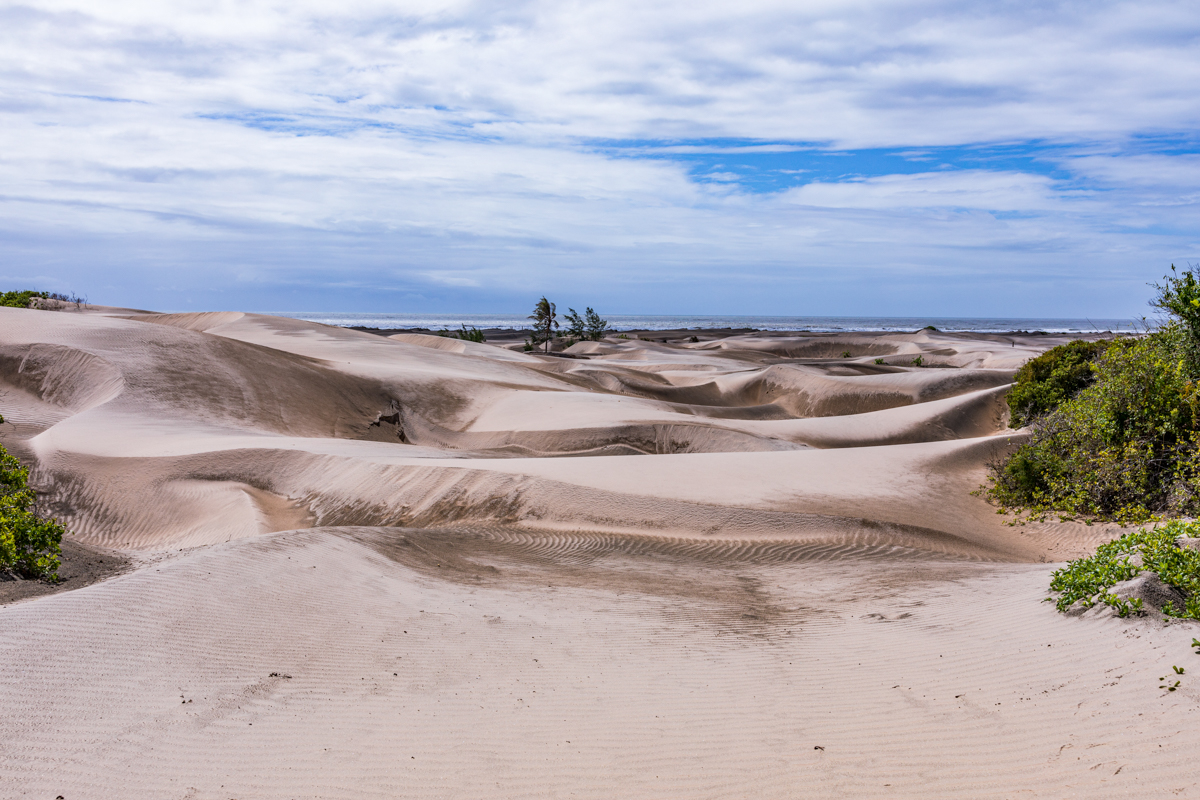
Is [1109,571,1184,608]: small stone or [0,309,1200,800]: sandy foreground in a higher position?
Result: [1109,571,1184,608]: small stone

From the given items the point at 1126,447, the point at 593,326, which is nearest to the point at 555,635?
the point at 1126,447

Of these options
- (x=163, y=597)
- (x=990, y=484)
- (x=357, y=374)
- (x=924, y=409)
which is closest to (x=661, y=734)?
(x=163, y=597)

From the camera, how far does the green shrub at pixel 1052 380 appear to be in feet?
60.7

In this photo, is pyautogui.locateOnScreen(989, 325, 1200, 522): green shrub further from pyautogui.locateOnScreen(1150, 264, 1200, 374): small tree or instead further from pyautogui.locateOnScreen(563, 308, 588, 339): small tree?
pyautogui.locateOnScreen(563, 308, 588, 339): small tree

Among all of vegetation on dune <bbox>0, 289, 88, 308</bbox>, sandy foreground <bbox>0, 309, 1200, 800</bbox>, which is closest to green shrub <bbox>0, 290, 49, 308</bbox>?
vegetation on dune <bbox>0, 289, 88, 308</bbox>

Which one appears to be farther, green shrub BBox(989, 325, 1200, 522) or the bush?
green shrub BBox(989, 325, 1200, 522)

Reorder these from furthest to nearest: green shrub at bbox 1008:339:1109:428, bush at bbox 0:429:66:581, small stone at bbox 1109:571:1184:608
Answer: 1. green shrub at bbox 1008:339:1109:428
2. bush at bbox 0:429:66:581
3. small stone at bbox 1109:571:1184:608

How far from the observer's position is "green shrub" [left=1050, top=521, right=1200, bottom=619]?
545cm

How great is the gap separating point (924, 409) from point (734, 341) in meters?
41.6

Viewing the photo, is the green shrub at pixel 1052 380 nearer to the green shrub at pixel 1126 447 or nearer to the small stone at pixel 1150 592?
the green shrub at pixel 1126 447

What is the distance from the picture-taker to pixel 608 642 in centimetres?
680

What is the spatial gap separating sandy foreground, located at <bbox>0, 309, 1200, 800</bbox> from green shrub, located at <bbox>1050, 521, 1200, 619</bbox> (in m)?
0.23

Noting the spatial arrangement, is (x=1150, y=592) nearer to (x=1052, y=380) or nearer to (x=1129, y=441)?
(x=1129, y=441)

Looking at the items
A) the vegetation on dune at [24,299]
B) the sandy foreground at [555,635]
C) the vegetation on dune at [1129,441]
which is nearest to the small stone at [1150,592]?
the sandy foreground at [555,635]
